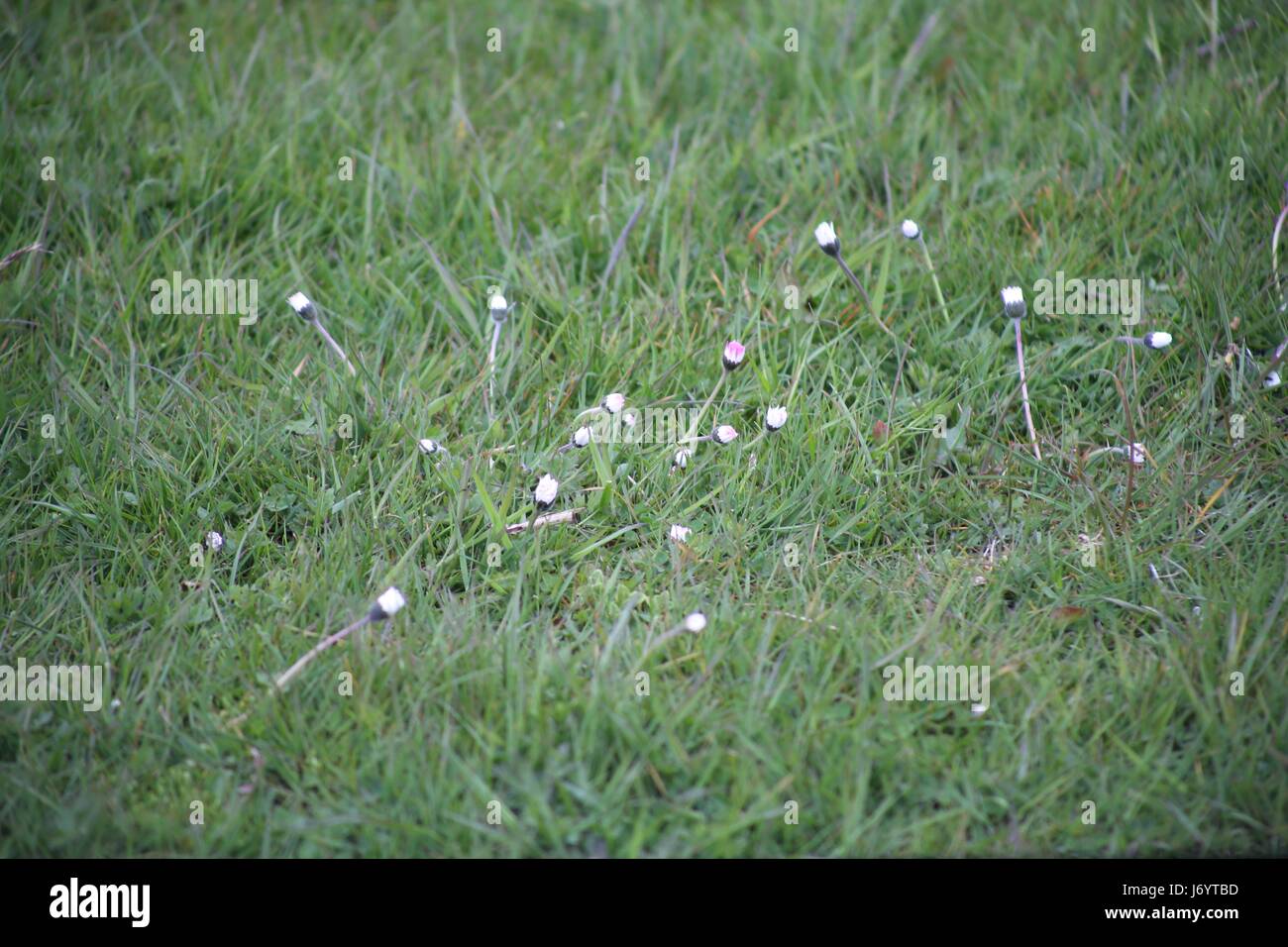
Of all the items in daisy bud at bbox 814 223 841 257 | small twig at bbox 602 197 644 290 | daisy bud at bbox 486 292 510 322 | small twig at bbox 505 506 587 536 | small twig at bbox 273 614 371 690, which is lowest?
small twig at bbox 273 614 371 690

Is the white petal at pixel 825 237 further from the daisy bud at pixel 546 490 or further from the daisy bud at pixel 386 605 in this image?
the daisy bud at pixel 386 605

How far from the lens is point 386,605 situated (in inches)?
104

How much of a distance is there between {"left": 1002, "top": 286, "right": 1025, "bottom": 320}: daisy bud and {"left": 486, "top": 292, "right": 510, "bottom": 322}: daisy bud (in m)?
1.51

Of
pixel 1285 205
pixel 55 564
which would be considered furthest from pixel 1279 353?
pixel 55 564

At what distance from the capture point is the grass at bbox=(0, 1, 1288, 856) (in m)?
2.53

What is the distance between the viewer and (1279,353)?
333cm

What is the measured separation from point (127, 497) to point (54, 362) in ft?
2.15

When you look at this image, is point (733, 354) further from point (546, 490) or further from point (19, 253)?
point (19, 253)

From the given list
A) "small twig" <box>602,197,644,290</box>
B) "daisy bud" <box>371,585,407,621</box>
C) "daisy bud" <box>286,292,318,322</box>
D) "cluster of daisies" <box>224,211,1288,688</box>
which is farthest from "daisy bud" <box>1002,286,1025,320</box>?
"daisy bud" <box>286,292,318,322</box>

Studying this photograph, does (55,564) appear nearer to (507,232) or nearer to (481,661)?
(481,661)

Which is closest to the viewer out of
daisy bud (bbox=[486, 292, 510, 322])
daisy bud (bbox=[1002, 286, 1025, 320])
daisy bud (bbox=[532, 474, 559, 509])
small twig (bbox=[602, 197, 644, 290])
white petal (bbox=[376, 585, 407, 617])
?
white petal (bbox=[376, 585, 407, 617])

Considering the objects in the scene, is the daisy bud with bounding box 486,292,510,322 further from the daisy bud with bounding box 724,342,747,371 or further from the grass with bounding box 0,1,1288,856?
the daisy bud with bounding box 724,342,747,371
